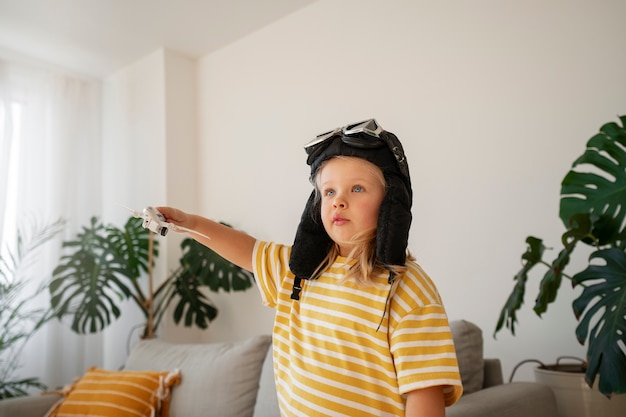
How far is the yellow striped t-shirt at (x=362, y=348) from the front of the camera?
1.03 meters

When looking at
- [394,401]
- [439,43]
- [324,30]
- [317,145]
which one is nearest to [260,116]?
[324,30]

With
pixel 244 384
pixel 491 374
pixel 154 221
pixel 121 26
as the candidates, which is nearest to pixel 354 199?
pixel 154 221

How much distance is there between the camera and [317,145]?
126cm

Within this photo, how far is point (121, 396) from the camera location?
2211mm

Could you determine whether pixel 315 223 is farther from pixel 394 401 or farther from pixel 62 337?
pixel 62 337

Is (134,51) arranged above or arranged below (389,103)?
above

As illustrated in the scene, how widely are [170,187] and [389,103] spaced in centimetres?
158

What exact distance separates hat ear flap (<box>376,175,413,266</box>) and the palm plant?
2506 millimetres

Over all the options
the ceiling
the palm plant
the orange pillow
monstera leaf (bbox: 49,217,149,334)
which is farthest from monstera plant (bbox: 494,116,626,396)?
the palm plant

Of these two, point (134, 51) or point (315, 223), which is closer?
point (315, 223)

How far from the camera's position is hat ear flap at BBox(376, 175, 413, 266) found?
1.10 metres

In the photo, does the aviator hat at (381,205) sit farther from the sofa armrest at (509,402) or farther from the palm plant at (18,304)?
the palm plant at (18,304)

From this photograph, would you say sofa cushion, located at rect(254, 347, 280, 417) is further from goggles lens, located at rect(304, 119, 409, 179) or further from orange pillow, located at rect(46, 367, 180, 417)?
goggles lens, located at rect(304, 119, 409, 179)

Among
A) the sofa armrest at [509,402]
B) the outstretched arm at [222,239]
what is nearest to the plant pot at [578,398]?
the sofa armrest at [509,402]
